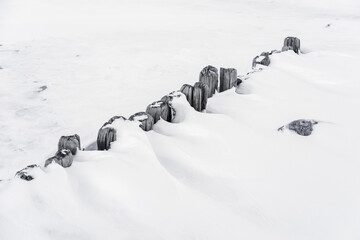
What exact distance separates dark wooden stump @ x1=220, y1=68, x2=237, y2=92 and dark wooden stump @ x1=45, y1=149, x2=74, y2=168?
1.63 m

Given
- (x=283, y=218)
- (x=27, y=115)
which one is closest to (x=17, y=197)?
(x=283, y=218)

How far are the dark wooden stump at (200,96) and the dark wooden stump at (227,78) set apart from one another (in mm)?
384

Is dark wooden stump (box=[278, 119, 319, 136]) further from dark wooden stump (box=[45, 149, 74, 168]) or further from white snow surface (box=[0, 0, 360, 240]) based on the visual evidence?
dark wooden stump (box=[45, 149, 74, 168])

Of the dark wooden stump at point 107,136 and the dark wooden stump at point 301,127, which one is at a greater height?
the dark wooden stump at point 107,136

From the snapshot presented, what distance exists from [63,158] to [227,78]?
1.70m

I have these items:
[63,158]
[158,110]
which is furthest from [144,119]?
[63,158]

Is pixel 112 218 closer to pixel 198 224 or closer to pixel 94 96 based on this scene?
pixel 198 224

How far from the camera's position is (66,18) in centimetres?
800

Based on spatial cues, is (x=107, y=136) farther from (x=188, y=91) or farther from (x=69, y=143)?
(x=188, y=91)

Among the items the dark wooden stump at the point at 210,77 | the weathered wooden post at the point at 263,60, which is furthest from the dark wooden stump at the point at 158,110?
the weathered wooden post at the point at 263,60

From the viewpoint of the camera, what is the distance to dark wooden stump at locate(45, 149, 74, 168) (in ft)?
6.66

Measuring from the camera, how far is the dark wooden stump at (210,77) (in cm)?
317

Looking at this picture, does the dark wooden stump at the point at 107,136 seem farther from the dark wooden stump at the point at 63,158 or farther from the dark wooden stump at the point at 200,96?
the dark wooden stump at the point at 200,96

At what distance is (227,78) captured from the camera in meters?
3.34
